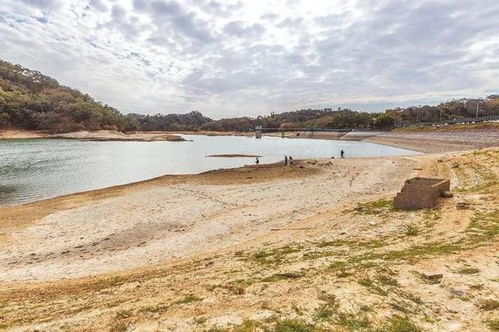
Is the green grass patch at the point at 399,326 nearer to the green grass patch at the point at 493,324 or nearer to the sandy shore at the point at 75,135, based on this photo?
the green grass patch at the point at 493,324

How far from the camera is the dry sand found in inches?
259

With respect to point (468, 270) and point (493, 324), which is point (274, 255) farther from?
point (493, 324)

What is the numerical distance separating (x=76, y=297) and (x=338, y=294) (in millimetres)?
7364

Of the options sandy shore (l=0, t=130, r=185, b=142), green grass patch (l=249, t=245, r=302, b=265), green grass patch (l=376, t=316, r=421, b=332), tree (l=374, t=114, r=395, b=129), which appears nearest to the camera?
green grass patch (l=376, t=316, r=421, b=332)

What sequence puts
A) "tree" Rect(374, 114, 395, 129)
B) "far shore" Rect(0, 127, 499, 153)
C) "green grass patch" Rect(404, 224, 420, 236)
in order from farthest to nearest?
"tree" Rect(374, 114, 395, 129), "far shore" Rect(0, 127, 499, 153), "green grass patch" Rect(404, 224, 420, 236)

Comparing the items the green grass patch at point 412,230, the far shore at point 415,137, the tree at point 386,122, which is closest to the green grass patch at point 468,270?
the green grass patch at point 412,230

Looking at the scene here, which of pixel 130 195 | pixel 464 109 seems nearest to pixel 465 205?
pixel 130 195

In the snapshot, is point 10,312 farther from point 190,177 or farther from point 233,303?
point 190,177

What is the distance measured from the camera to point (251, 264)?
10852mm

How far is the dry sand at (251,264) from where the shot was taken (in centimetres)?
658

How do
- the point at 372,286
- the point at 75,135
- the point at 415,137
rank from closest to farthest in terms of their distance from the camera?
the point at 372,286, the point at 415,137, the point at 75,135

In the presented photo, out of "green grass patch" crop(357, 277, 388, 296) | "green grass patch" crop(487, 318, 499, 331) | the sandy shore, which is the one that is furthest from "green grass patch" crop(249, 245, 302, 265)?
the sandy shore

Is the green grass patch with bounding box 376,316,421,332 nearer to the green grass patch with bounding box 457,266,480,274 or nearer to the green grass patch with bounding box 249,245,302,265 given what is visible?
the green grass patch with bounding box 457,266,480,274

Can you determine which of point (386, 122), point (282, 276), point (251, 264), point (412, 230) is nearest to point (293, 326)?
point (282, 276)
